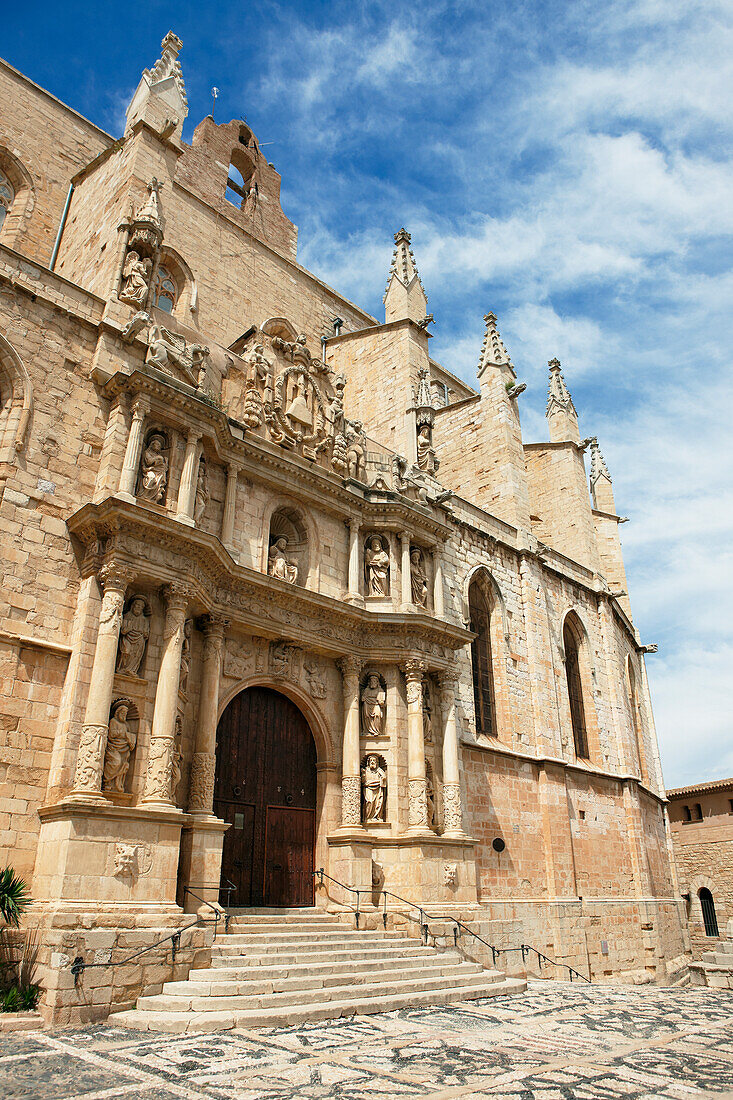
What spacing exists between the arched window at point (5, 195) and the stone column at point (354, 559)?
976 centimetres

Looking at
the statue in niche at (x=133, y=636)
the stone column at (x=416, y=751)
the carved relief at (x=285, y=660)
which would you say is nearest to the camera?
the statue in niche at (x=133, y=636)

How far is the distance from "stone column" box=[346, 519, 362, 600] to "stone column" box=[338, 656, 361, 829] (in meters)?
1.19

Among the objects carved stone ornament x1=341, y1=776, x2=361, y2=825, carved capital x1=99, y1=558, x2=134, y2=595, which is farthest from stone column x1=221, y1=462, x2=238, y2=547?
carved stone ornament x1=341, y1=776, x2=361, y2=825

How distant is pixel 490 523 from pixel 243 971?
12000 mm

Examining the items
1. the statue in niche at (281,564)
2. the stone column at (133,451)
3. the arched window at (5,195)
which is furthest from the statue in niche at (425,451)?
the arched window at (5,195)

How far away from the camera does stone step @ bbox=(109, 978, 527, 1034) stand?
284 inches

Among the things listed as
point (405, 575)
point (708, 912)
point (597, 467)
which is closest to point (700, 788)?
point (708, 912)

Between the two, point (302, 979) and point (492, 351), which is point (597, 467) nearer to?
point (492, 351)

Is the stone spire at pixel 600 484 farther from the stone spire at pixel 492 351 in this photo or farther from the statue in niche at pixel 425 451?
the statue in niche at pixel 425 451

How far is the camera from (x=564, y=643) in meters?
20.6

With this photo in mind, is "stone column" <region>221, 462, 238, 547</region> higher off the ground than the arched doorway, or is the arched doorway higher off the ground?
"stone column" <region>221, 462, 238, 547</region>

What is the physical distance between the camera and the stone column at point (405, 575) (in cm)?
1417

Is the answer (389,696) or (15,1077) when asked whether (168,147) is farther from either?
(15,1077)

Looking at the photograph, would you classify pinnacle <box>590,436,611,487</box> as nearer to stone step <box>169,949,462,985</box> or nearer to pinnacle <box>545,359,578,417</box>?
pinnacle <box>545,359,578,417</box>
